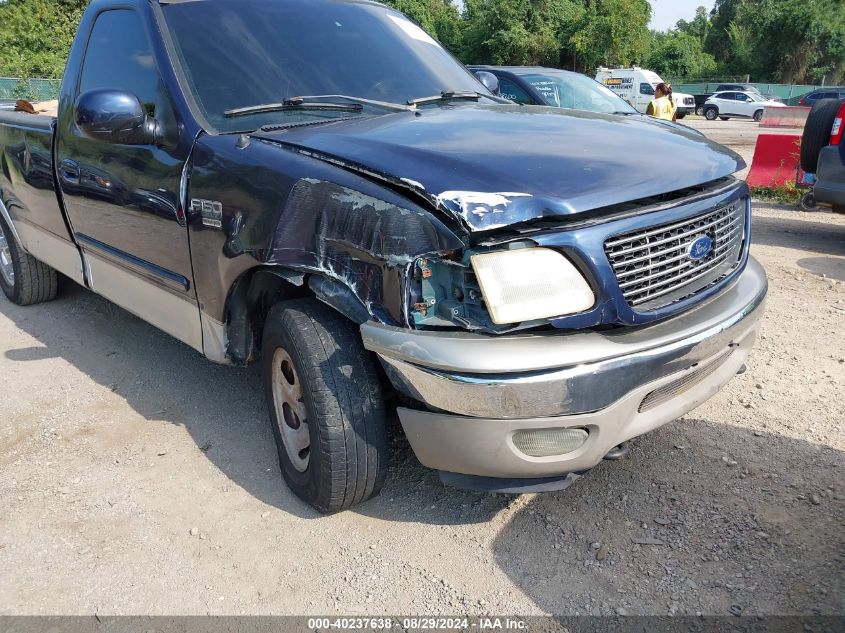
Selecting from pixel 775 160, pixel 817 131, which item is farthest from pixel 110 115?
pixel 775 160

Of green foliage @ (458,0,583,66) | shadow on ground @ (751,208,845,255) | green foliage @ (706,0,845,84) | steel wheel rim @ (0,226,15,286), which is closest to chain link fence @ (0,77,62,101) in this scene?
steel wheel rim @ (0,226,15,286)

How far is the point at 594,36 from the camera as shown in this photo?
41.1 m

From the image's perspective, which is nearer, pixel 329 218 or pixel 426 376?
pixel 426 376

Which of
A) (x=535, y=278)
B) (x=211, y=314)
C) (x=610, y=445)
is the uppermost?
(x=535, y=278)

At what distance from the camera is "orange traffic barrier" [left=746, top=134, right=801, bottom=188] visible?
8875mm

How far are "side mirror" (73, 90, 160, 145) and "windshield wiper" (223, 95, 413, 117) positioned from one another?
364mm

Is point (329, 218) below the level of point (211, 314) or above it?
above

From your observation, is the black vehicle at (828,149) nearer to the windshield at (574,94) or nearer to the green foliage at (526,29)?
the windshield at (574,94)

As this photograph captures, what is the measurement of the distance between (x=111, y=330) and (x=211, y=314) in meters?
2.24

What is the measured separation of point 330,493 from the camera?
247 centimetres

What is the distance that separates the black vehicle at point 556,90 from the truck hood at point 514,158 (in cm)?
511

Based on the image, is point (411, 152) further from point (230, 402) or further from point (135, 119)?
point (230, 402)

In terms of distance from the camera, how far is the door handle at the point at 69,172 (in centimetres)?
370

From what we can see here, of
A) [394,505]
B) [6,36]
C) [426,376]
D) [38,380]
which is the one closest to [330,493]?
[394,505]
